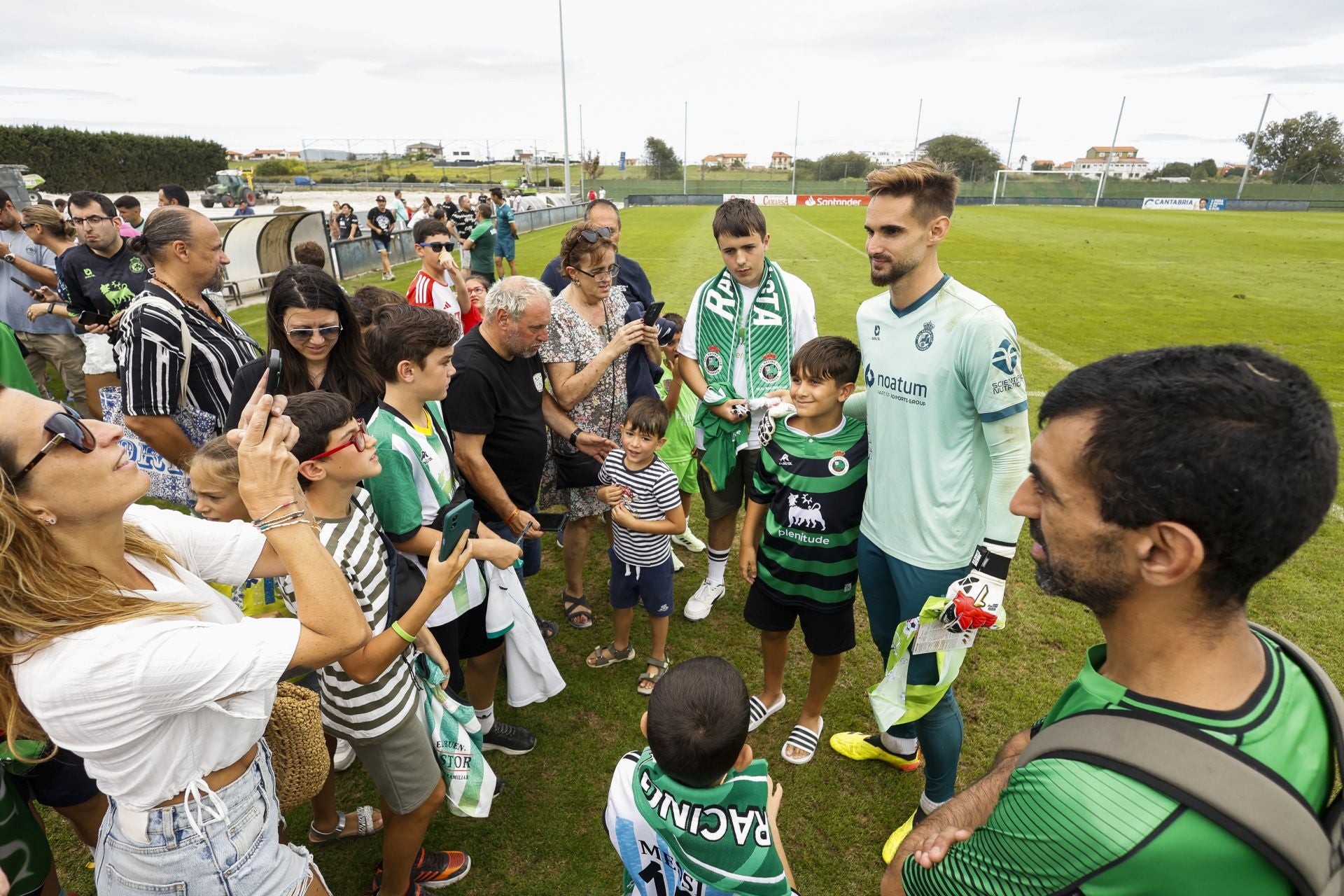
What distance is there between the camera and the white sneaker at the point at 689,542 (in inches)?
219

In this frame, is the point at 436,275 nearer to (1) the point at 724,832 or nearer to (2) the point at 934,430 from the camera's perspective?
(2) the point at 934,430

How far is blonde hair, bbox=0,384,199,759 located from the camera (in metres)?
1.34

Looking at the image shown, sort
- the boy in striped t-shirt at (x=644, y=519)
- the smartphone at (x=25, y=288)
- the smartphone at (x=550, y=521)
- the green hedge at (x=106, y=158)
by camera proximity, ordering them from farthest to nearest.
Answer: the green hedge at (x=106, y=158) → the smartphone at (x=25, y=288) → the smartphone at (x=550, y=521) → the boy in striped t-shirt at (x=644, y=519)

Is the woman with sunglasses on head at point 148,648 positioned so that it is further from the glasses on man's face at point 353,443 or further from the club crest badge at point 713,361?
the club crest badge at point 713,361

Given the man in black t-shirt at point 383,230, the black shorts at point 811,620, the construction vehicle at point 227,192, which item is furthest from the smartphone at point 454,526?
the construction vehicle at point 227,192

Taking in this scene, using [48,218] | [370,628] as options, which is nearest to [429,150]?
[48,218]

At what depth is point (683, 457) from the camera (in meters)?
4.82

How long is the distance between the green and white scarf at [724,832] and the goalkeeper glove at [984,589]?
1.05 metres

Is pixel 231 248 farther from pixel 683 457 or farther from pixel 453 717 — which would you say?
pixel 453 717

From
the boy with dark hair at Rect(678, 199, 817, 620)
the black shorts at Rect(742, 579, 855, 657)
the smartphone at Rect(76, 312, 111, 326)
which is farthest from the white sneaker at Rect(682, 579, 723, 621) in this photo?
the smartphone at Rect(76, 312, 111, 326)

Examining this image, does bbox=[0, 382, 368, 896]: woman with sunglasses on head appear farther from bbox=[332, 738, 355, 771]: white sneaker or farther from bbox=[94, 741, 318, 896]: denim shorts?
bbox=[332, 738, 355, 771]: white sneaker

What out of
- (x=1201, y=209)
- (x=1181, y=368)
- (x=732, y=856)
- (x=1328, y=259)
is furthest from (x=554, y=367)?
(x=1201, y=209)

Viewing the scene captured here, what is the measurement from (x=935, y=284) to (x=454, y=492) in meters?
2.40

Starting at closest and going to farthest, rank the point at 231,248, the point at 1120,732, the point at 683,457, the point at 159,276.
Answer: the point at 1120,732, the point at 159,276, the point at 683,457, the point at 231,248
